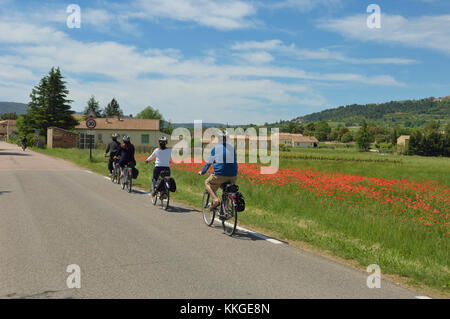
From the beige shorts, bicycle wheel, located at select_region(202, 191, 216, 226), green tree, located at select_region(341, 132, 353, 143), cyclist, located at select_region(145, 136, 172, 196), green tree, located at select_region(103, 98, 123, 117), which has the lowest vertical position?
bicycle wheel, located at select_region(202, 191, 216, 226)

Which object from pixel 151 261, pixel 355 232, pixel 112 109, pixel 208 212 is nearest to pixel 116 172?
pixel 208 212

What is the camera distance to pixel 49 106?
65.9 metres

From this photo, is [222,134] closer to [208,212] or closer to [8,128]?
[208,212]

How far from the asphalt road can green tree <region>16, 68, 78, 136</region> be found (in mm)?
61600

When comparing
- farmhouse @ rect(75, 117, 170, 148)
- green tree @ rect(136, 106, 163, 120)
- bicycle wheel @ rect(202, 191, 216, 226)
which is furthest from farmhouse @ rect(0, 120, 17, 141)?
bicycle wheel @ rect(202, 191, 216, 226)

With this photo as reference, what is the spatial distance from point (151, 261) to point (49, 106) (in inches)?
2677

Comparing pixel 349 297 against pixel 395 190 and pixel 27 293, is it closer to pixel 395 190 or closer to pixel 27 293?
pixel 27 293

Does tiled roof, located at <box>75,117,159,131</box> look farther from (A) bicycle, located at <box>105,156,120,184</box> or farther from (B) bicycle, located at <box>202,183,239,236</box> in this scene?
(B) bicycle, located at <box>202,183,239,236</box>

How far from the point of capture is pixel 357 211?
9.91 meters

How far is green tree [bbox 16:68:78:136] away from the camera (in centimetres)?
6538

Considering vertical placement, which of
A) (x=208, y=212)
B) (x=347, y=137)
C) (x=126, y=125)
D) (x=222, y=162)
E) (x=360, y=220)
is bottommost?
(x=360, y=220)

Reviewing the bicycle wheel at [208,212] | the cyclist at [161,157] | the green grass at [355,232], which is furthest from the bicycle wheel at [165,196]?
the bicycle wheel at [208,212]
